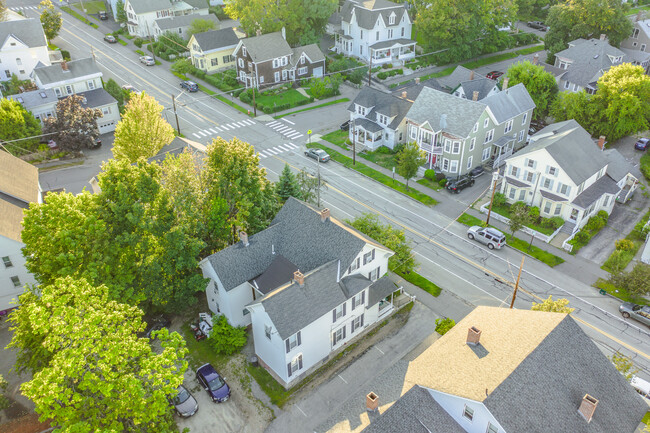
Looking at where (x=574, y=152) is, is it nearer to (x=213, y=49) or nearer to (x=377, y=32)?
(x=377, y=32)

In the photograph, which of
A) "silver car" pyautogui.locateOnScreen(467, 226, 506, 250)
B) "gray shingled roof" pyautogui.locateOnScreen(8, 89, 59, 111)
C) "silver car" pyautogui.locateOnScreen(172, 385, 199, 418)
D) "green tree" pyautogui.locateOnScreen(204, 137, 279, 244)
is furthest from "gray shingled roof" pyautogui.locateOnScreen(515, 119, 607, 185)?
"gray shingled roof" pyautogui.locateOnScreen(8, 89, 59, 111)

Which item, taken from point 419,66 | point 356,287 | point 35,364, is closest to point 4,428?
point 35,364

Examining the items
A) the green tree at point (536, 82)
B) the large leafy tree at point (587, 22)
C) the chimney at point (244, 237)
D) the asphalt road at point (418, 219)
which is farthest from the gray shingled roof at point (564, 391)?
the large leafy tree at point (587, 22)

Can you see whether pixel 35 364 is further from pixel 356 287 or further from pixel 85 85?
pixel 85 85

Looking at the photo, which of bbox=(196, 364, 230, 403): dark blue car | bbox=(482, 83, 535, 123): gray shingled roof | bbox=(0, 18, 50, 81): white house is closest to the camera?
bbox=(196, 364, 230, 403): dark blue car

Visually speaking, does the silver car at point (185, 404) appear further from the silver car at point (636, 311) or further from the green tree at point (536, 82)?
the green tree at point (536, 82)

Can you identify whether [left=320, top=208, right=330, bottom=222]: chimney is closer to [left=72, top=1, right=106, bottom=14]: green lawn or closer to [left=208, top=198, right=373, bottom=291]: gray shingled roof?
[left=208, top=198, right=373, bottom=291]: gray shingled roof
